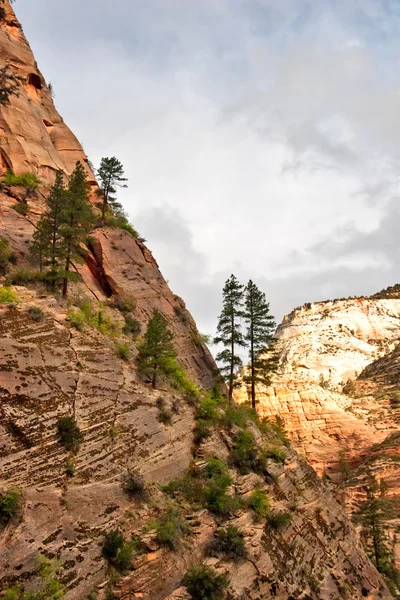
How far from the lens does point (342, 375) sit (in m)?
103

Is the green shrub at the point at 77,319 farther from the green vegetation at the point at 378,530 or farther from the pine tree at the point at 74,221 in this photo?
the green vegetation at the point at 378,530

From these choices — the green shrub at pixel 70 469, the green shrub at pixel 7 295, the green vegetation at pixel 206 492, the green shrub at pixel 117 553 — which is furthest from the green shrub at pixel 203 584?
the green shrub at pixel 7 295

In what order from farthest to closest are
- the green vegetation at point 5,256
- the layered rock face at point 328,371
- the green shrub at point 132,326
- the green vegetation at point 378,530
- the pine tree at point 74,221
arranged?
1. the layered rock face at point 328,371
2. the green vegetation at point 378,530
3. the green shrub at point 132,326
4. the pine tree at point 74,221
5. the green vegetation at point 5,256

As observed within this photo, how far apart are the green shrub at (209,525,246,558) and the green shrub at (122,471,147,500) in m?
3.57

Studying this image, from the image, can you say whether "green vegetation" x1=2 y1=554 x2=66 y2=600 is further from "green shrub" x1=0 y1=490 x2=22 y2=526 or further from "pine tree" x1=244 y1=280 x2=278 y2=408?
"pine tree" x1=244 y1=280 x2=278 y2=408

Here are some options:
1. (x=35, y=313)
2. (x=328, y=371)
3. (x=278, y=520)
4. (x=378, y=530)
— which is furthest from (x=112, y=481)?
(x=328, y=371)

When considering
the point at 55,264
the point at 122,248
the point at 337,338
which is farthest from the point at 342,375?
the point at 55,264

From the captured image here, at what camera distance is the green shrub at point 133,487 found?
795 inches

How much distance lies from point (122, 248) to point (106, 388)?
18.2 meters

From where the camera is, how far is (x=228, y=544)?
2059 centimetres

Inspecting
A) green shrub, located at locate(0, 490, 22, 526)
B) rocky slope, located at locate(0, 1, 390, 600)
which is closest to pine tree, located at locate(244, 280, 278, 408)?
rocky slope, located at locate(0, 1, 390, 600)

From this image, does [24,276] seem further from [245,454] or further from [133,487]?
[245,454]

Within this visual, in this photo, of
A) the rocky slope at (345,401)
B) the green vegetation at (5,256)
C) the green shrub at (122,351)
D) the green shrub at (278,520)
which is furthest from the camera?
the rocky slope at (345,401)

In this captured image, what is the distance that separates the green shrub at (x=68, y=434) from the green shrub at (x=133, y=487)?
2.54 m
